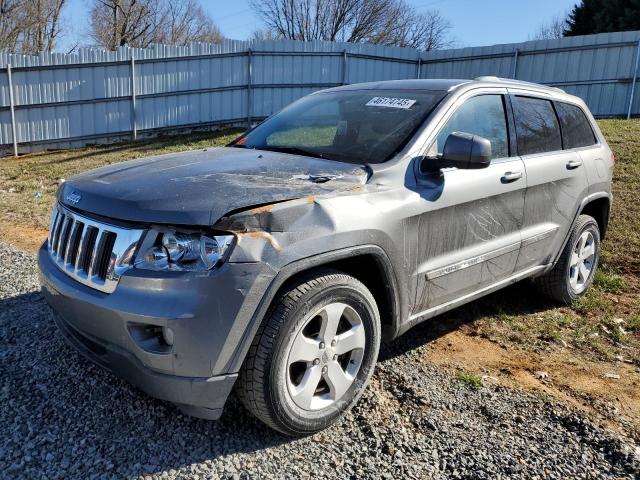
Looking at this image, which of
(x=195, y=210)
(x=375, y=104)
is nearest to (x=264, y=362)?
(x=195, y=210)

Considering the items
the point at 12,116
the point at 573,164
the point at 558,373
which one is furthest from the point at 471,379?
the point at 12,116

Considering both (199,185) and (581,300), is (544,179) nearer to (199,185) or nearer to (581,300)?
(581,300)

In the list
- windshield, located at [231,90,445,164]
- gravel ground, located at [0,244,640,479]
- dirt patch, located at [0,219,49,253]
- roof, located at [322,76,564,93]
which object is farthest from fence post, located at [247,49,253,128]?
gravel ground, located at [0,244,640,479]

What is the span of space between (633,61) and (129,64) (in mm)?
12406

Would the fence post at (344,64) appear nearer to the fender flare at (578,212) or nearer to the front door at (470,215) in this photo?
the fender flare at (578,212)

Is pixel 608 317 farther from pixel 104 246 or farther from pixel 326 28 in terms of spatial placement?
pixel 326 28

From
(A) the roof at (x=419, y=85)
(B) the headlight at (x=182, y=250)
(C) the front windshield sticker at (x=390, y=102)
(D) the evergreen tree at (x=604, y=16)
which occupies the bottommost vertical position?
(B) the headlight at (x=182, y=250)

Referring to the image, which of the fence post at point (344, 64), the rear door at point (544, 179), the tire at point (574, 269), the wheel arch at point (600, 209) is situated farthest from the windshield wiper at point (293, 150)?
the fence post at point (344, 64)

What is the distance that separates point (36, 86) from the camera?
43.6 ft

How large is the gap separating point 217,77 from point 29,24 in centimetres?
1969

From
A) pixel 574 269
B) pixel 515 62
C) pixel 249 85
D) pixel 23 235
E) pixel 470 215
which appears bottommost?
pixel 23 235

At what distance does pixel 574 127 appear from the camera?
191 inches

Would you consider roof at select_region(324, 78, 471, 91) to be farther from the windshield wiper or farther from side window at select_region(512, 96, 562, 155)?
the windshield wiper

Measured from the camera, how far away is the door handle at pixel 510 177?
384 centimetres
